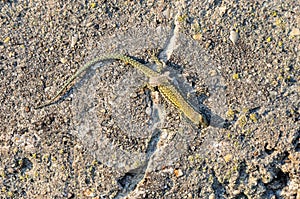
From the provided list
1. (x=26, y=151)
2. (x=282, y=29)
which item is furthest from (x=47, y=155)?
(x=282, y=29)

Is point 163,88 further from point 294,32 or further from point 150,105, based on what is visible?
point 294,32

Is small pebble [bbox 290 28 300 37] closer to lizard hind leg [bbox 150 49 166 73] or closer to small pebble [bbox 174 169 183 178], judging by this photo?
lizard hind leg [bbox 150 49 166 73]

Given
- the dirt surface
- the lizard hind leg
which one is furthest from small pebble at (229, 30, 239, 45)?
the lizard hind leg

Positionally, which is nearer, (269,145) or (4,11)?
(269,145)

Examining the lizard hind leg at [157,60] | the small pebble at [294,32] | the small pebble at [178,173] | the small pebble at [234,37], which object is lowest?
the small pebble at [178,173]

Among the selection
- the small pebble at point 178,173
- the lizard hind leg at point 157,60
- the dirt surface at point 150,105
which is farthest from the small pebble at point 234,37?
the small pebble at point 178,173

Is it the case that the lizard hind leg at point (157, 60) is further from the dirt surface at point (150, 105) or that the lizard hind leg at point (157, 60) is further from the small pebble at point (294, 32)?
the small pebble at point (294, 32)

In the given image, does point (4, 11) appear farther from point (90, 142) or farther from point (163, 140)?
point (163, 140)
